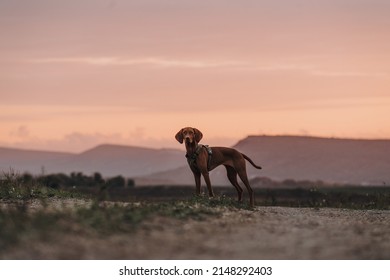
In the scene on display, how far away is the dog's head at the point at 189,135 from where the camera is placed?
62.0 ft

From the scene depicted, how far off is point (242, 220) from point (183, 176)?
148 m

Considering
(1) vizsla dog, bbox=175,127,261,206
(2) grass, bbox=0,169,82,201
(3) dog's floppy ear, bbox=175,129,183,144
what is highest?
(3) dog's floppy ear, bbox=175,129,183,144

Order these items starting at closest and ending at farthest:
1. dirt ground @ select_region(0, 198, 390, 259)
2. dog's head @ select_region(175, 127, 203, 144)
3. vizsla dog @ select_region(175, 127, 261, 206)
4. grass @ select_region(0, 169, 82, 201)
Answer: dirt ground @ select_region(0, 198, 390, 259)
dog's head @ select_region(175, 127, 203, 144)
vizsla dog @ select_region(175, 127, 261, 206)
grass @ select_region(0, 169, 82, 201)

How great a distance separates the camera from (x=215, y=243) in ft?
38.8

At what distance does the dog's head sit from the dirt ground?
515 cm

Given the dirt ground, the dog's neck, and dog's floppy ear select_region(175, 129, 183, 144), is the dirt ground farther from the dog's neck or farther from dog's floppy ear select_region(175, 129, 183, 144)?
dog's floppy ear select_region(175, 129, 183, 144)

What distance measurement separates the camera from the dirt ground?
1121cm

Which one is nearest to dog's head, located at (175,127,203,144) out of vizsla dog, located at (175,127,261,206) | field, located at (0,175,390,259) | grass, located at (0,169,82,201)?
vizsla dog, located at (175,127,261,206)

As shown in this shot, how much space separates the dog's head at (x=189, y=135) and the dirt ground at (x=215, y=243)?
5152mm

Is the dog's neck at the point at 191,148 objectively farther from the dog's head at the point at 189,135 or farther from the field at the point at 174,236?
the field at the point at 174,236

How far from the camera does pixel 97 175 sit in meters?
65.8

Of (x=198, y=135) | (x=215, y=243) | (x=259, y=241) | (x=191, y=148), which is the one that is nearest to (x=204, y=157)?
(x=191, y=148)
